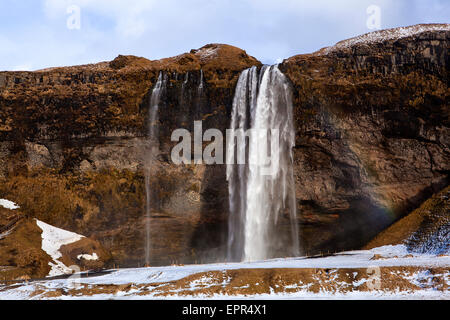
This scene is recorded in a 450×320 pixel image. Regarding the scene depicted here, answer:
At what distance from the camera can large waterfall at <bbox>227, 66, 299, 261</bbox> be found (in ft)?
115

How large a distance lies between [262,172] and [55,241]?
617 inches

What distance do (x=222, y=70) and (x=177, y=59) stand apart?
19.3 ft

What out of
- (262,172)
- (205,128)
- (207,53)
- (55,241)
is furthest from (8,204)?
(207,53)

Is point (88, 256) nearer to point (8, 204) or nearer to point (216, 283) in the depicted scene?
point (8, 204)

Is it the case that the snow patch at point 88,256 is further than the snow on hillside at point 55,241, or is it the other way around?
the snow patch at point 88,256

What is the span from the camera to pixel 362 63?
34.7m

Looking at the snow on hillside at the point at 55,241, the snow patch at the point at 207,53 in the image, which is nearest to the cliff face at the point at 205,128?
the snow patch at the point at 207,53

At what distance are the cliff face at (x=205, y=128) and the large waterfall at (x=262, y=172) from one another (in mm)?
925

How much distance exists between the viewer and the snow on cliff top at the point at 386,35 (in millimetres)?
34406

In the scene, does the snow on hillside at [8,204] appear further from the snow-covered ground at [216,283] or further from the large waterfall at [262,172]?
the large waterfall at [262,172]

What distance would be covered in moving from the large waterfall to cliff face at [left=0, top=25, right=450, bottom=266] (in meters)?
0.93

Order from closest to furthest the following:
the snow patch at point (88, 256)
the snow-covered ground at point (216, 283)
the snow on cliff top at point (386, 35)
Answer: the snow-covered ground at point (216, 283), the snow on cliff top at point (386, 35), the snow patch at point (88, 256)
